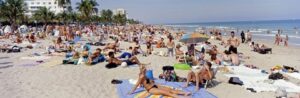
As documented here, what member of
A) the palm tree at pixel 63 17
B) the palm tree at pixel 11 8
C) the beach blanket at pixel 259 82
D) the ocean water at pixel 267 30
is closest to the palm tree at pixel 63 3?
the palm tree at pixel 63 17

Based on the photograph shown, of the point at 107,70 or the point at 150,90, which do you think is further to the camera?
the point at 107,70

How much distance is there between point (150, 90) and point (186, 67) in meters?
4.42

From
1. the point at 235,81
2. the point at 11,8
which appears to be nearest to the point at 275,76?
the point at 235,81

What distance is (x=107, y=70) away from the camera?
12586 mm

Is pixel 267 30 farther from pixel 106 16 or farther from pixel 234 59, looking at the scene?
pixel 106 16

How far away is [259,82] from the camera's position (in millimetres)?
10477

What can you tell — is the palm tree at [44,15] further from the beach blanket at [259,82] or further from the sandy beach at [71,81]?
the beach blanket at [259,82]

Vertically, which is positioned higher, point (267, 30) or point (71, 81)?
point (71, 81)

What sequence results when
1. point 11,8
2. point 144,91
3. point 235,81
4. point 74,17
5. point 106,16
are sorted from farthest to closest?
point 106,16, point 74,17, point 11,8, point 235,81, point 144,91

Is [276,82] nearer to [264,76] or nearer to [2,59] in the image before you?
[264,76]

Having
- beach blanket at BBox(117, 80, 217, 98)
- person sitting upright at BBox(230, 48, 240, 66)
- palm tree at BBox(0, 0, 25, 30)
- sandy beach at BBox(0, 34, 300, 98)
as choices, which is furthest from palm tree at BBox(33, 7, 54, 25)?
beach blanket at BBox(117, 80, 217, 98)

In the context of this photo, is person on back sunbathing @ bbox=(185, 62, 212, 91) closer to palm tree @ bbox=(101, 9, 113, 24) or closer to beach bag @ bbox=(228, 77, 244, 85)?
beach bag @ bbox=(228, 77, 244, 85)

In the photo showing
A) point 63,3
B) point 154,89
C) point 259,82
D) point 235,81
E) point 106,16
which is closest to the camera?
point 154,89

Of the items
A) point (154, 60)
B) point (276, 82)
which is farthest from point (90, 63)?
point (276, 82)
